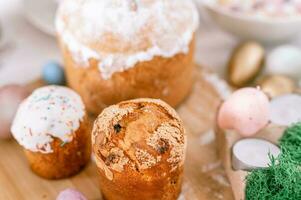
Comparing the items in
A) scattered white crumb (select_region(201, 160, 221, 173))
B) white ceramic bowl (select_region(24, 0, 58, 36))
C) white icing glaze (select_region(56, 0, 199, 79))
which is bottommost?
scattered white crumb (select_region(201, 160, 221, 173))

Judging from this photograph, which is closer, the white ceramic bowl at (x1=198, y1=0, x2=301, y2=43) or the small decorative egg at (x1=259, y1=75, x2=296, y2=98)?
the small decorative egg at (x1=259, y1=75, x2=296, y2=98)

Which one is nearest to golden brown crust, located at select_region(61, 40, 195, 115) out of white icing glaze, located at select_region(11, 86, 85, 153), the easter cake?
the easter cake

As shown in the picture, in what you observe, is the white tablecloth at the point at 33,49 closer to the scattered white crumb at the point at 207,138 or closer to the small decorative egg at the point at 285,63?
the small decorative egg at the point at 285,63

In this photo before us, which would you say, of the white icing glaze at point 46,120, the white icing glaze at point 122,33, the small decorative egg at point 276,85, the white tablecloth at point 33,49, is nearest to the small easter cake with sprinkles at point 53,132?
the white icing glaze at point 46,120

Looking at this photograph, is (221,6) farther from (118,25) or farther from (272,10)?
(118,25)

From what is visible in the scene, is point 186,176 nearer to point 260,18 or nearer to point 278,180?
point 278,180

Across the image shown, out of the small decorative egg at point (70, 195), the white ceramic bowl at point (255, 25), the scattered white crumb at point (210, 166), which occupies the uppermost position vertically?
the small decorative egg at point (70, 195)

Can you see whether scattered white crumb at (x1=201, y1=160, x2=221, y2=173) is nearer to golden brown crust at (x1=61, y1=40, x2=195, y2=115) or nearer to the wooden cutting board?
the wooden cutting board

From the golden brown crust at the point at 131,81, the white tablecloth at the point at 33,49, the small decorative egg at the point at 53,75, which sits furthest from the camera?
the white tablecloth at the point at 33,49
